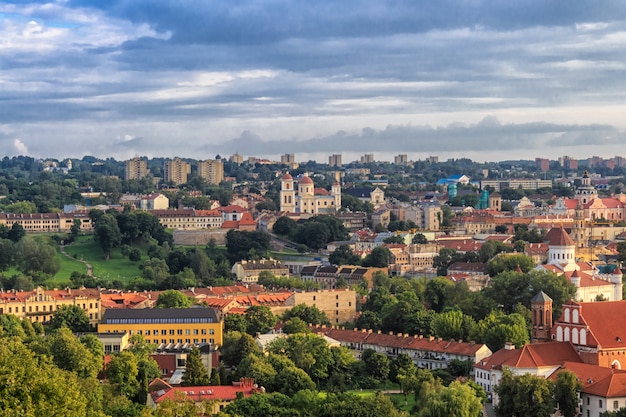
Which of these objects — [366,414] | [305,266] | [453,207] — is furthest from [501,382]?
[453,207]

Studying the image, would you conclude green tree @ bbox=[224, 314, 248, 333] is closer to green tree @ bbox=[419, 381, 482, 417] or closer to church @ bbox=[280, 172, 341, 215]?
green tree @ bbox=[419, 381, 482, 417]

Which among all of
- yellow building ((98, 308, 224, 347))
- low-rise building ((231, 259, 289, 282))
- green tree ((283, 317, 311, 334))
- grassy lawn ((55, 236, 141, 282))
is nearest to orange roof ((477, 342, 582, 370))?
green tree ((283, 317, 311, 334))

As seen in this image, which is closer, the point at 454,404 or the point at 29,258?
the point at 454,404

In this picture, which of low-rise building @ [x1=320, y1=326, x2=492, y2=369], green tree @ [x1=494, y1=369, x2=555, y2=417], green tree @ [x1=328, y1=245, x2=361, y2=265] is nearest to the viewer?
green tree @ [x1=494, y1=369, x2=555, y2=417]

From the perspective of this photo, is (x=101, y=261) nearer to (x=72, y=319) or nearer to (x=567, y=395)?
(x=72, y=319)

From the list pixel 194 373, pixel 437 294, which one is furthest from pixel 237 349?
pixel 437 294

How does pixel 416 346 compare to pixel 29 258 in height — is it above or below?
below

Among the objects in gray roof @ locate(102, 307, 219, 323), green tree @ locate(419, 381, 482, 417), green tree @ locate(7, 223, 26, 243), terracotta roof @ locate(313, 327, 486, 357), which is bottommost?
terracotta roof @ locate(313, 327, 486, 357)

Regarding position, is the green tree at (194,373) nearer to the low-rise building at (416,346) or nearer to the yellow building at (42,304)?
the low-rise building at (416,346)
